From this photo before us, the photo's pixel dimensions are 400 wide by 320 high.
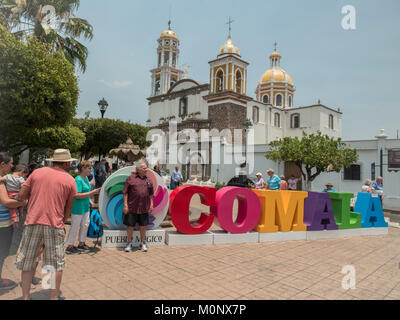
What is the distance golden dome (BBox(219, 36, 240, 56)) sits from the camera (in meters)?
34.9

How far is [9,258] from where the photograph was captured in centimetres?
483

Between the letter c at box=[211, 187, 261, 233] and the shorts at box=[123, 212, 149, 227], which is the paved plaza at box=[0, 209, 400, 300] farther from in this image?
the shorts at box=[123, 212, 149, 227]

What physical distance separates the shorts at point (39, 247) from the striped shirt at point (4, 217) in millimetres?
658

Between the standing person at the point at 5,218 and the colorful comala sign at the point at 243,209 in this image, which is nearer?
the standing person at the point at 5,218

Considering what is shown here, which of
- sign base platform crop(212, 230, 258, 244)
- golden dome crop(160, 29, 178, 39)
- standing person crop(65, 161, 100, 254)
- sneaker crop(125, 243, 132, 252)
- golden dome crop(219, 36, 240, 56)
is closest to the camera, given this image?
standing person crop(65, 161, 100, 254)

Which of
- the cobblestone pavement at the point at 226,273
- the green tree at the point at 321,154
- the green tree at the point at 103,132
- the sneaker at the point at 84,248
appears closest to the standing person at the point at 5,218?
the cobblestone pavement at the point at 226,273

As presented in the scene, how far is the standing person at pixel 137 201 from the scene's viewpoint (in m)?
5.50

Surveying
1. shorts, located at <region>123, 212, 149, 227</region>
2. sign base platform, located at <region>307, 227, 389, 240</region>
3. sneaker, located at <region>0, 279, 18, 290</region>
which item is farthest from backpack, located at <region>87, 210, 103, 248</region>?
sign base platform, located at <region>307, 227, 389, 240</region>

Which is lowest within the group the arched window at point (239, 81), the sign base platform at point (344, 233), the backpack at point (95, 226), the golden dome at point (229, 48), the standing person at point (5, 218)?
the sign base platform at point (344, 233)

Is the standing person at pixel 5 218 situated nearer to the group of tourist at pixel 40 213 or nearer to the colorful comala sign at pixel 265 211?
the group of tourist at pixel 40 213

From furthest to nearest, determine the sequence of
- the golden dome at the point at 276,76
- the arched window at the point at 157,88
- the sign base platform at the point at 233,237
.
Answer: the golden dome at the point at 276,76 < the arched window at the point at 157,88 < the sign base platform at the point at 233,237

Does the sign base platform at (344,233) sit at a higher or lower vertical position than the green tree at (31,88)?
lower

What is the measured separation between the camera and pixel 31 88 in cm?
783
